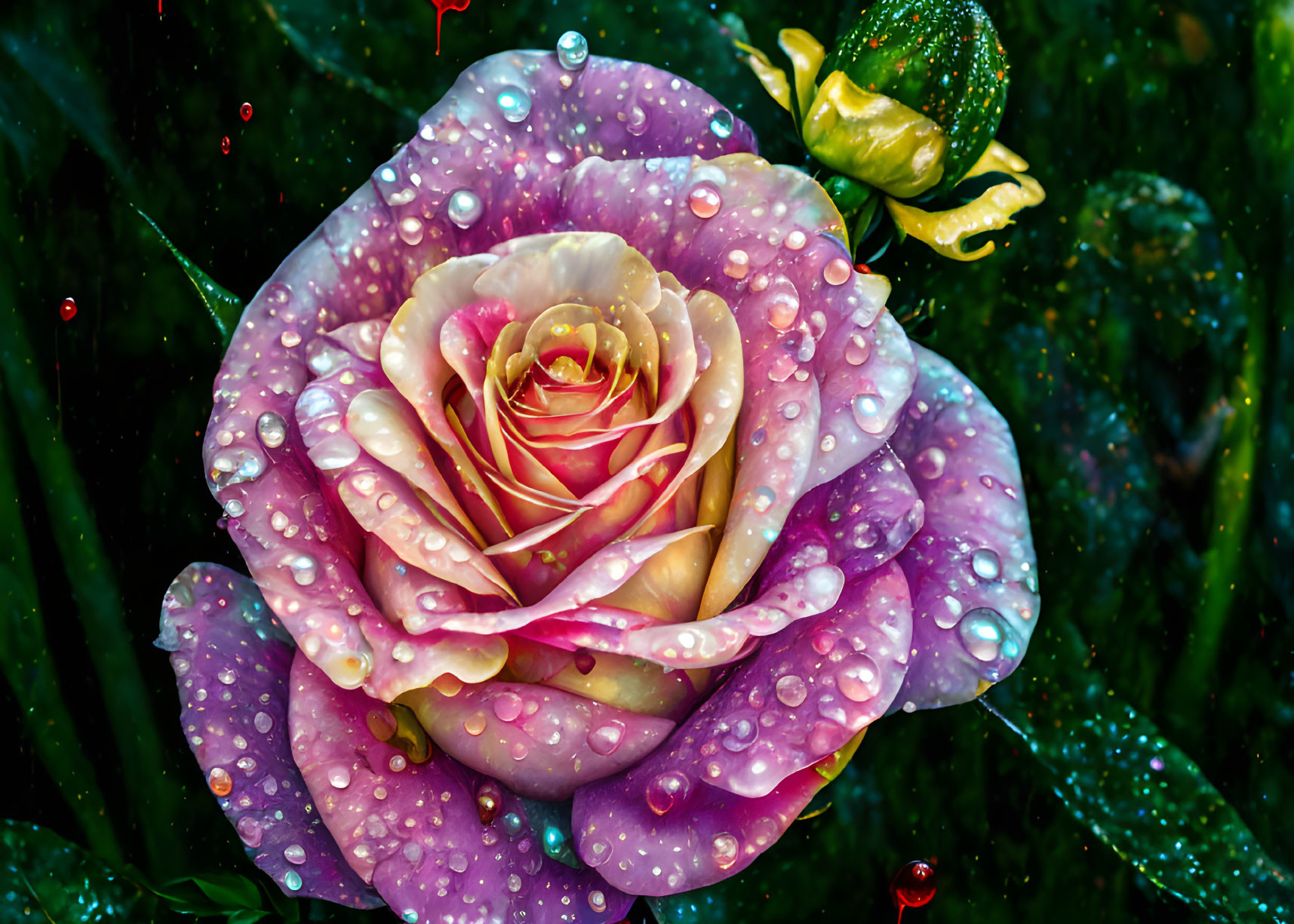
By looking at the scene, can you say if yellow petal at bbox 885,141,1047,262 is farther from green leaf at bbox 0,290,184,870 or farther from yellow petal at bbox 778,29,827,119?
green leaf at bbox 0,290,184,870

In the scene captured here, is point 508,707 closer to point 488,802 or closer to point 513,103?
point 488,802

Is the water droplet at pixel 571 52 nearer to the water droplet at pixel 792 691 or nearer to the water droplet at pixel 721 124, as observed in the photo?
the water droplet at pixel 721 124

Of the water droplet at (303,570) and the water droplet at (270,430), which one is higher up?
the water droplet at (270,430)

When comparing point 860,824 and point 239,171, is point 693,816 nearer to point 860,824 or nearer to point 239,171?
point 860,824

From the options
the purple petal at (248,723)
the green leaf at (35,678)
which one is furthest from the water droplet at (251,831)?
the green leaf at (35,678)

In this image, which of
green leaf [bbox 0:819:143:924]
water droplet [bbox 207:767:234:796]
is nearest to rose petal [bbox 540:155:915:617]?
A: water droplet [bbox 207:767:234:796]

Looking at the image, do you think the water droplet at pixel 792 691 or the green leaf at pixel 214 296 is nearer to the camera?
the water droplet at pixel 792 691

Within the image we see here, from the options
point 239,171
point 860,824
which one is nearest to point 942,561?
point 860,824
